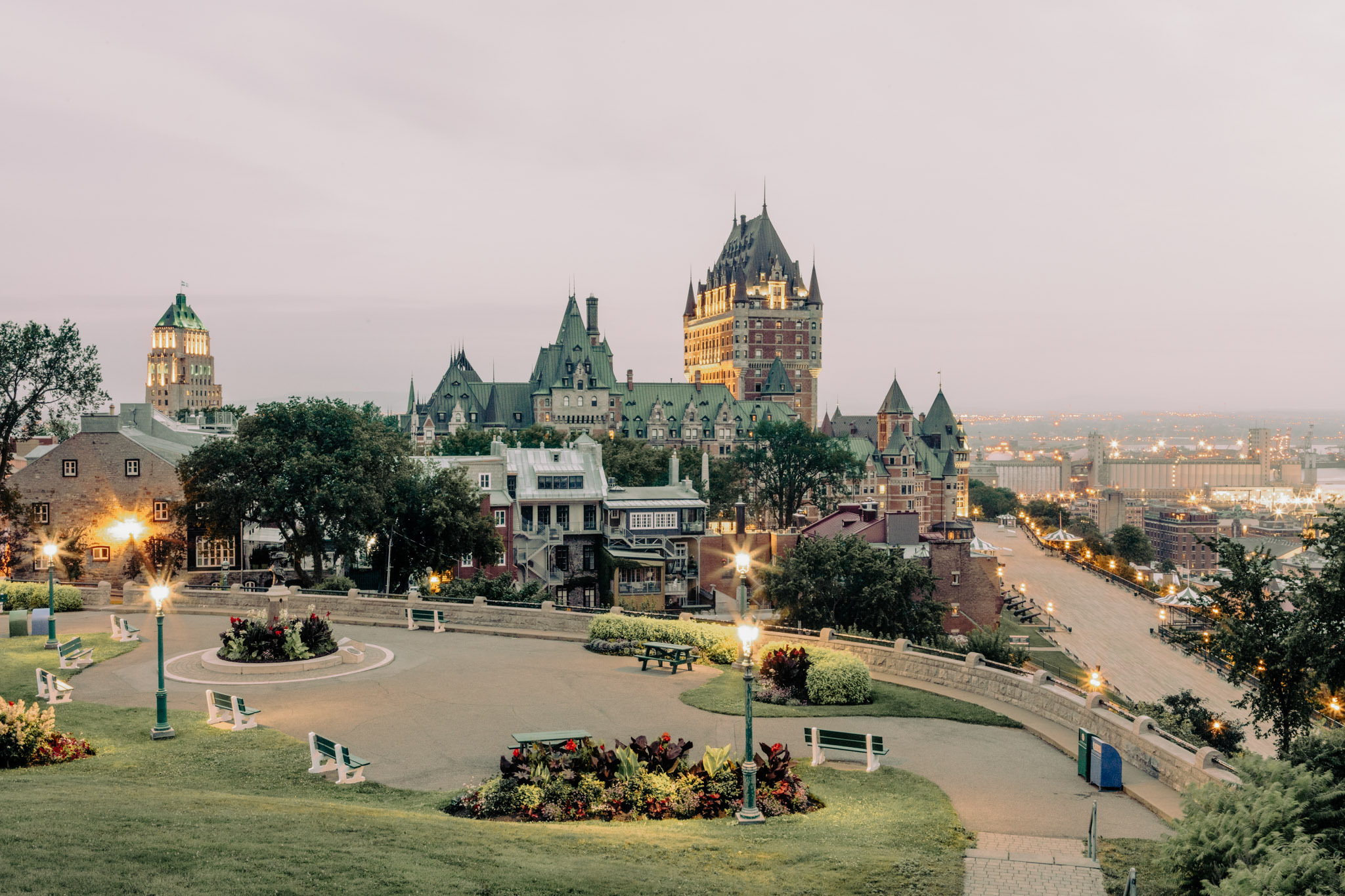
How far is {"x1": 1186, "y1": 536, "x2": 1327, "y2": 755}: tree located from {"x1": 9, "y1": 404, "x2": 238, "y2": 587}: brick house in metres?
44.0

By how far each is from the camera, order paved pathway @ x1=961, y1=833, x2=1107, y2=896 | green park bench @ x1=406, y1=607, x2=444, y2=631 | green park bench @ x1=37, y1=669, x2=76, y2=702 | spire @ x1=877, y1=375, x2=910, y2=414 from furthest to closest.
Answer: spire @ x1=877, y1=375, x2=910, y2=414
green park bench @ x1=406, y1=607, x2=444, y2=631
green park bench @ x1=37, y1=669, x2=76, y2=702
paved pathway @ x1=961, y1=833, x2=1107, y2=896

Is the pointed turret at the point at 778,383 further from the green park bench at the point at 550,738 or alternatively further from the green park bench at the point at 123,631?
the green park bench at the point at 550,738

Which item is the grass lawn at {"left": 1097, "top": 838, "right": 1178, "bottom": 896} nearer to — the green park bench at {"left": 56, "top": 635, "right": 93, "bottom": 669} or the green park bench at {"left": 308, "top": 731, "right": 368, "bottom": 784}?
the green park bench at {"left": 308, "top": 731, "right": 368, "bottom": 784}

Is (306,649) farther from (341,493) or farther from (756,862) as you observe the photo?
(756,862)

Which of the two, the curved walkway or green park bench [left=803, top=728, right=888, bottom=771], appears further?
green park bench [left=803, top=728, right=888, bottom=771]

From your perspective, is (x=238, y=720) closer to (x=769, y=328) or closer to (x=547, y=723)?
(x=547, y=723)

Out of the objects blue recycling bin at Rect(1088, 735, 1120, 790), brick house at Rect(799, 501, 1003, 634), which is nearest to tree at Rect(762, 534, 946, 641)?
brick house at Rect(799, 501, 1003, 634)

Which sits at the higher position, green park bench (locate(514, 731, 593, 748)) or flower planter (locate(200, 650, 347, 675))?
green park bench (locate(514, 731, 593, 748))

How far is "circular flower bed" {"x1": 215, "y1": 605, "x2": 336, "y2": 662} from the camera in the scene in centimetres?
2647

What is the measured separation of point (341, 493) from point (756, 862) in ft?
106

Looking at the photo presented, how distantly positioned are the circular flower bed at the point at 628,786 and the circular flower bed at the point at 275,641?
12.6 meters

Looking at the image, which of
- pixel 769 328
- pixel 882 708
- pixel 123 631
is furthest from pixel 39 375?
pixel 769 328

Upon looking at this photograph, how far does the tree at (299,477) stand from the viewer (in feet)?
136

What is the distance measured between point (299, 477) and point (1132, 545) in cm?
15380
